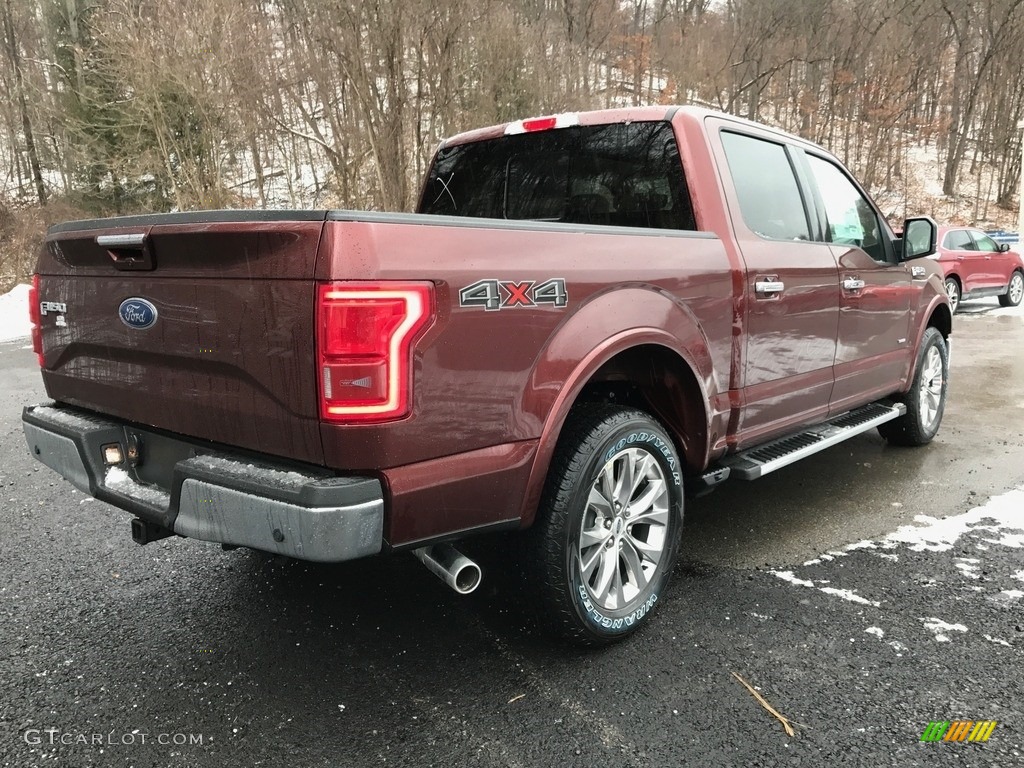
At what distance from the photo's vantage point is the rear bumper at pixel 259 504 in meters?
1.93

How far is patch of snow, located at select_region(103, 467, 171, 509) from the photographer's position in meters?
2.38

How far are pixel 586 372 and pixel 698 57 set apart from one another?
32021mm

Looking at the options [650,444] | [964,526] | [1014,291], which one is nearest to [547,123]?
[650,444]

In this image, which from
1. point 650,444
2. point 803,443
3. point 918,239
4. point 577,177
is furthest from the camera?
point 918,239

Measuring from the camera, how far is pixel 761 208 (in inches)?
139

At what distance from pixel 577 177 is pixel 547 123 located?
29 centimetres

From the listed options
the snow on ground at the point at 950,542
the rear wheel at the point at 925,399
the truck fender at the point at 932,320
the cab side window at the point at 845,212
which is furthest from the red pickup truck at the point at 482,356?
the rear wheel at the point at 925,399

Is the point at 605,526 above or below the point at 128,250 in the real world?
below

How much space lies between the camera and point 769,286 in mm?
3328

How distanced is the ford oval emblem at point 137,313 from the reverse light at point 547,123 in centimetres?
186

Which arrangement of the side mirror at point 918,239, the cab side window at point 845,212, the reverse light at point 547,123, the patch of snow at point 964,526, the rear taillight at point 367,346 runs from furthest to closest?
the side mirror at point 918,239 → the cab side window at point 845,212 → the patch of snow at point 964,526 → the reverse light at point 547,123 → the rear taillight at point 367,346

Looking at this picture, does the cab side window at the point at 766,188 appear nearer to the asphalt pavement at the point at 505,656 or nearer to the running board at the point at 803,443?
the running board at the point at 803,443

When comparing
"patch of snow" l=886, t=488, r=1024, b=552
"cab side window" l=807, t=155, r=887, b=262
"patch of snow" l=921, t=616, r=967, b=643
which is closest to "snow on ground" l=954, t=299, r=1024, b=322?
"cab side window" l=807, t=155, r=887, b=262

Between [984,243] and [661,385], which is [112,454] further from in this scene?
[984,243]
